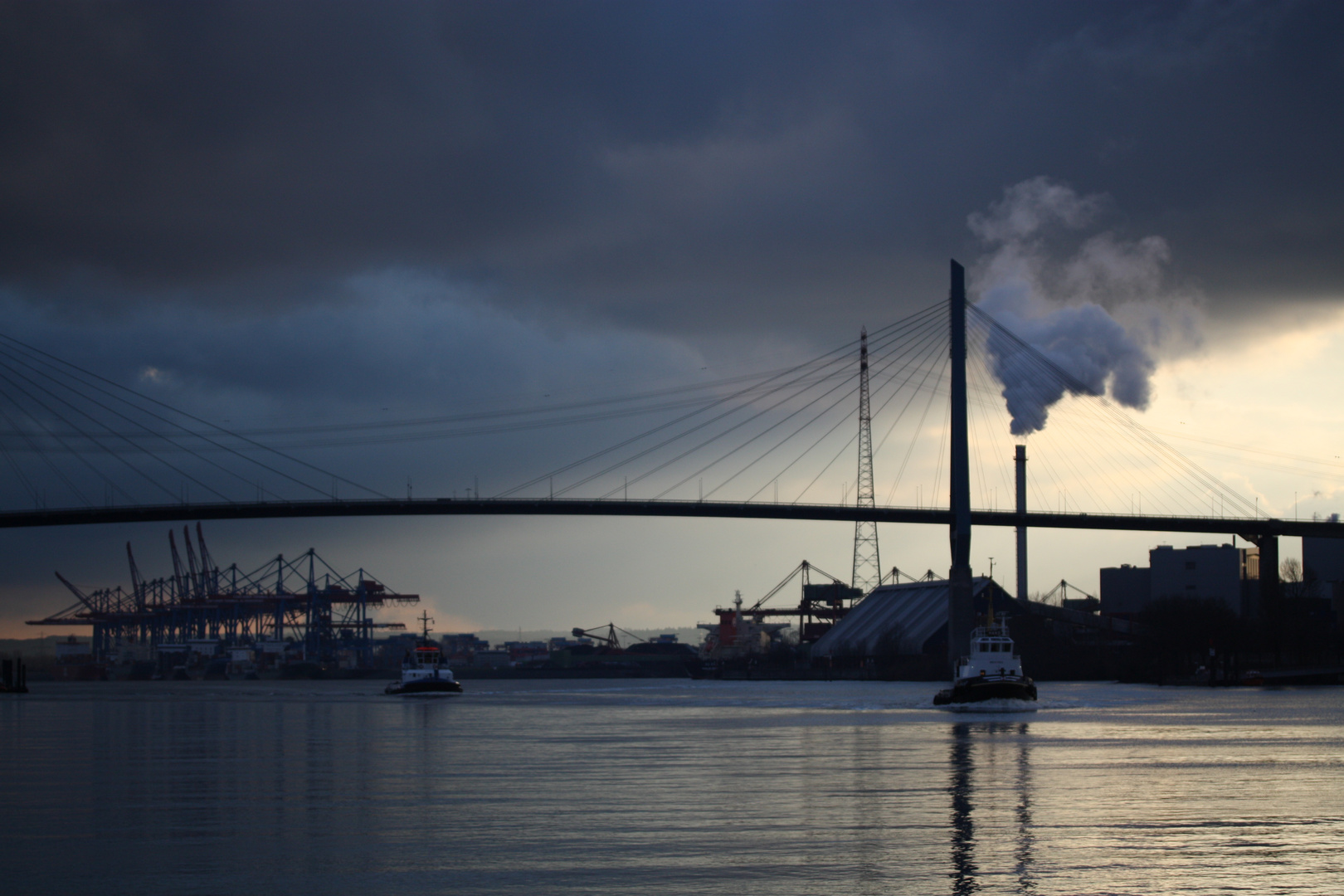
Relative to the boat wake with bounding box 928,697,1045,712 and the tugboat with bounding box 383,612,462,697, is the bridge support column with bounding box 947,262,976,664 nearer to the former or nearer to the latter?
the boat wake with bounding box 928,697,1045,712

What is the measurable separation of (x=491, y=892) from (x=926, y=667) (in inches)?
4300

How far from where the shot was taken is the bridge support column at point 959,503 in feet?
254

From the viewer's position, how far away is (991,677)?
5984 centimetres

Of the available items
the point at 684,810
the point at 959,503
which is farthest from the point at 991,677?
the point at 684,810

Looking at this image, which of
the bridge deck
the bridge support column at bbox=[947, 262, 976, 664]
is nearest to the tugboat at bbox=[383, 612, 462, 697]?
the bridge deck

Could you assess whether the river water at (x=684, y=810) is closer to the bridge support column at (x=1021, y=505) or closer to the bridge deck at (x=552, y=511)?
the bridge deck at (x=552, y=511)

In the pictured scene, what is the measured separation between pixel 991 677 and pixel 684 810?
130ft

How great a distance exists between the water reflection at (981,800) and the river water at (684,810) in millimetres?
89

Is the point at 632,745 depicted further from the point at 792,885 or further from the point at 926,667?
the point at 926,667

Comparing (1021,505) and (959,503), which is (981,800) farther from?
(1021,505)

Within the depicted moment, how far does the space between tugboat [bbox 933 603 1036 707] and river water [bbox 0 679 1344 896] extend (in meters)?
10.1

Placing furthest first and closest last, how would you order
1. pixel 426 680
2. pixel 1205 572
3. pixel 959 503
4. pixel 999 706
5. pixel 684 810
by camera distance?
1. pixel 1205 572
2. pixel 426 680
3. pixel 959 503
4. pixel 999 706
5. pixel 684 810

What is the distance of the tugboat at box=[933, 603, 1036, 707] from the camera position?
5925 cm

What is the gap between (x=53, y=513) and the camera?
8194 cm
